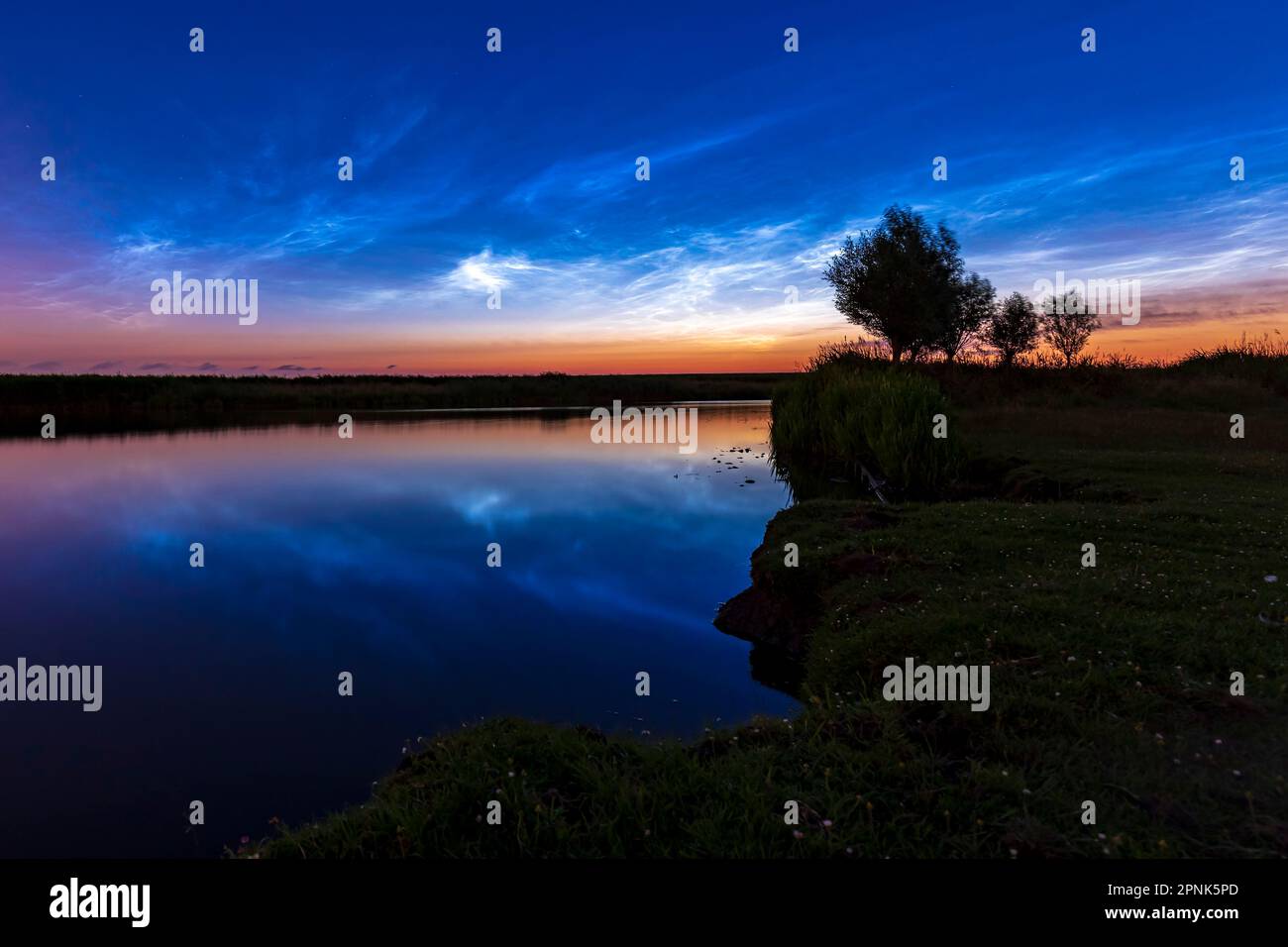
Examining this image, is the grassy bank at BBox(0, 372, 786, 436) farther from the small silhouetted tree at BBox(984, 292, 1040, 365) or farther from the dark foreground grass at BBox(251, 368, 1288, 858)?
the dark foreground grass at BBox(251, 368, 1288, 858)

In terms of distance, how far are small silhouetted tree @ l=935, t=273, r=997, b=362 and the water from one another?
31.1 m

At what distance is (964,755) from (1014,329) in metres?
66.2

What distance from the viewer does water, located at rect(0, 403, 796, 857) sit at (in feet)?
25.2

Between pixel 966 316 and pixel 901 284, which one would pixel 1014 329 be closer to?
pixel 966 316

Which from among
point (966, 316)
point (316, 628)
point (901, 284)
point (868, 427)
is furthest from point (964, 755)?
point (966, 316)

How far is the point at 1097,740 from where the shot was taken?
5.07 metres

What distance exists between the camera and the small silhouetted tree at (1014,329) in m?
60.0

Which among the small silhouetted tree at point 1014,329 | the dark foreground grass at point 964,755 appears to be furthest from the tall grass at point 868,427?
the small silhouetted tree at point 1014,329

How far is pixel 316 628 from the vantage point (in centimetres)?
1298

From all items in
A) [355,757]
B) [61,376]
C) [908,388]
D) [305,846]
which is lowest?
[355,757]

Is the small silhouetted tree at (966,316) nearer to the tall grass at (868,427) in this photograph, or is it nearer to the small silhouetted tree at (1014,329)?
the small silhouetted tree at (1014,329)
